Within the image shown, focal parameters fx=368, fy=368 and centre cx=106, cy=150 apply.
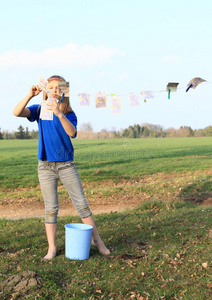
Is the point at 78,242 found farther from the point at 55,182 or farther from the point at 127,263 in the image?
the point at 55,182

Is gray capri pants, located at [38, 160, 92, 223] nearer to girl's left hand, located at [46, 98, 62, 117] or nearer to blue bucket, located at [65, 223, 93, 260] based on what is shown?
blue bucket, located at [65, 223, 93, 260]

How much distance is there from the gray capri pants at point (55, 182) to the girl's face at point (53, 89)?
2.72ft

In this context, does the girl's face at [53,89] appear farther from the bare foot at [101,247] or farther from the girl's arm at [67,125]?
the bare foot at [101,247]

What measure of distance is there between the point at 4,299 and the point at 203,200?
678 cm

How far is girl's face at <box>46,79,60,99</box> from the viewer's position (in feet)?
14.8

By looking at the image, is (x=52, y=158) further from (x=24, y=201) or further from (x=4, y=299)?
(x=24, y=201)

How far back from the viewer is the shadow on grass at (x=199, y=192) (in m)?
9.45

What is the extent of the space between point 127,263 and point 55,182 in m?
1.35

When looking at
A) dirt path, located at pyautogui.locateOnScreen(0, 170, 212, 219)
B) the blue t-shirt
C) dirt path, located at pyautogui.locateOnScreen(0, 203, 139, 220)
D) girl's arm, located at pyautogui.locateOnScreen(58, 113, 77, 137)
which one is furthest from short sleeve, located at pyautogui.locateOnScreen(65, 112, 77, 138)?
dirt path, located at pyautogui.locateOnScreen(0, 170, 212, 219)

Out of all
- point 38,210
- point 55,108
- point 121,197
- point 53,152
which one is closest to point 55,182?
point 53,152

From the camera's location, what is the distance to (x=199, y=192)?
34.3 feet

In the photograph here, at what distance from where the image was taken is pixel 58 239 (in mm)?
5645

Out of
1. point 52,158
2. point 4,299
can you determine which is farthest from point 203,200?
point 4,299

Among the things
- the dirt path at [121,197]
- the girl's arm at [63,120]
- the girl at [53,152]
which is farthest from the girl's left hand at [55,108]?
the dirt path at [121,197]
